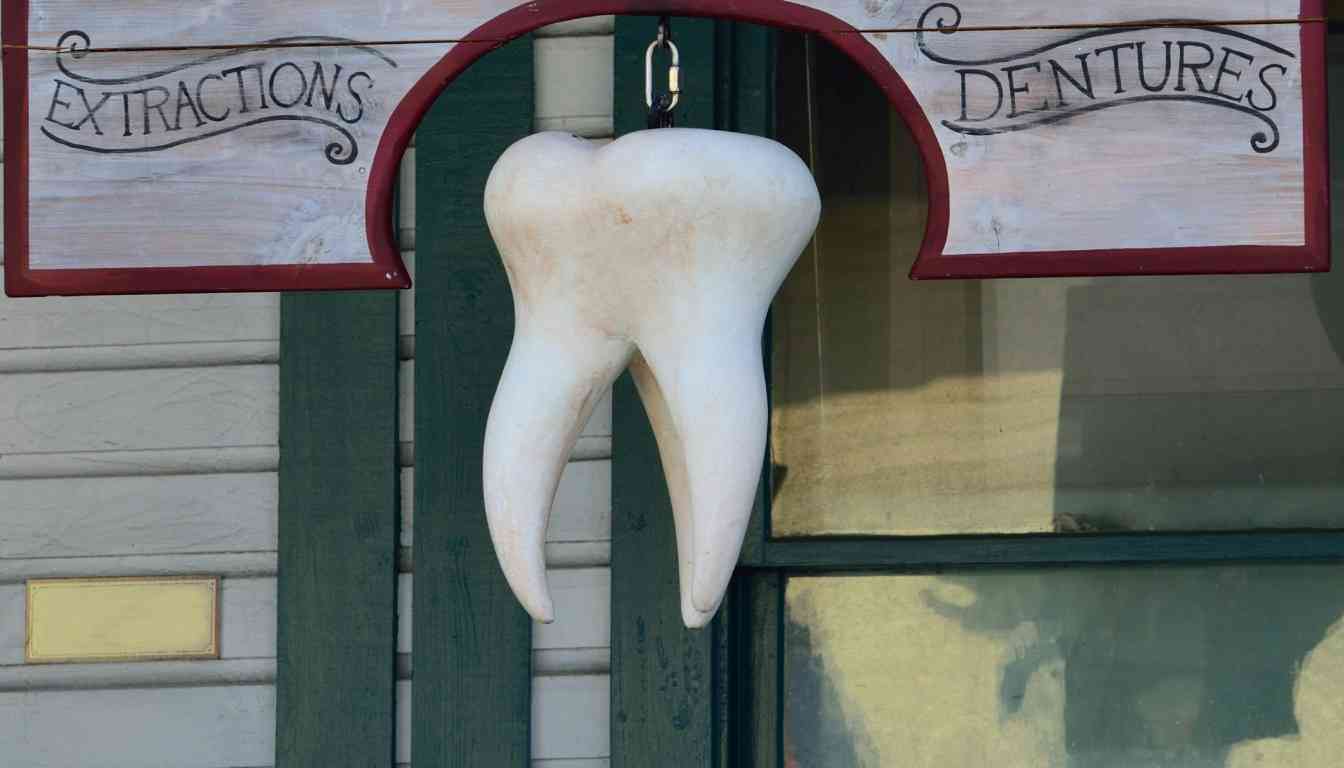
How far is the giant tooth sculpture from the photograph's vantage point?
1987mm

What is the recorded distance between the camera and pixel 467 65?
6.97ft

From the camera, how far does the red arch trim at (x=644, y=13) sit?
6.73 ft

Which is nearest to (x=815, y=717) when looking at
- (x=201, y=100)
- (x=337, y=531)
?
(x=337, y=531)

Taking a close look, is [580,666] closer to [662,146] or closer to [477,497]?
[477,497]

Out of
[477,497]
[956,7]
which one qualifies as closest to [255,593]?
[477,497]

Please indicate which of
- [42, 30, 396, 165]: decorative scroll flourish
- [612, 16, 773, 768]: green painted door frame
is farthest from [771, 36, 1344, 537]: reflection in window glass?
[42, 30, 396, 165]: decorative scroll flourish

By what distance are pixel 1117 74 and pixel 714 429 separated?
0.58 meters

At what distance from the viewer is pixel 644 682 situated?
2.64 metres

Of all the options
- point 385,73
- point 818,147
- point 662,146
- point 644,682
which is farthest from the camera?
point 818,147

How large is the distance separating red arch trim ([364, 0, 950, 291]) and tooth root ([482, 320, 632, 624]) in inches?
8.3

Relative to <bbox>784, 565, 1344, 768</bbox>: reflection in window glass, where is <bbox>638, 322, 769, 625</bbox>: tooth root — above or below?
above

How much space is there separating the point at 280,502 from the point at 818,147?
3.05 ft

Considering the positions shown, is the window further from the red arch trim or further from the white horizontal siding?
the red arch trim

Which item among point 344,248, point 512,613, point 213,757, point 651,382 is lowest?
point 213,757
